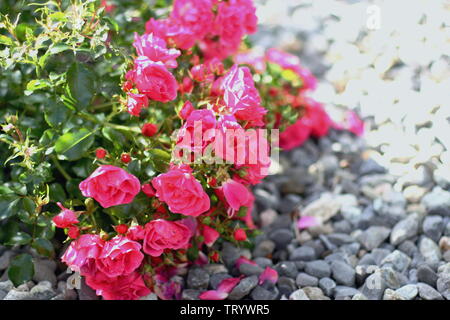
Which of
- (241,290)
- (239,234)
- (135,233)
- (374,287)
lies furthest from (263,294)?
(135,233)

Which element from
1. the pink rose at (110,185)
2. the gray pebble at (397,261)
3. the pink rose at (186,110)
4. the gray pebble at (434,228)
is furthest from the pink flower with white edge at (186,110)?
the gray pebble at (434,228)

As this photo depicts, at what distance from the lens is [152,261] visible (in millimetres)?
1574

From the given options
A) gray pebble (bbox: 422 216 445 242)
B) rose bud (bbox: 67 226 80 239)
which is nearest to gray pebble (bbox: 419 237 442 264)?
gray pebble (bbox: 422 216 445 242)

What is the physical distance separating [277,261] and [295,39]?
4.64ft

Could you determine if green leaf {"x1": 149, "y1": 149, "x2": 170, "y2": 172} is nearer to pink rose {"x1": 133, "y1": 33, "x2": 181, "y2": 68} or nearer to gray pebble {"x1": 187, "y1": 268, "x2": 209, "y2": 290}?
pink rose {"x1": 133, "y1": 33, "x2": 181, "y2": 68}

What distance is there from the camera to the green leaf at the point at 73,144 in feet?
4.84

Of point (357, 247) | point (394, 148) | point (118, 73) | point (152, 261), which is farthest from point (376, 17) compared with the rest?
point (152, 261)

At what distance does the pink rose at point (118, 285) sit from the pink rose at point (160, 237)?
3.8 inches

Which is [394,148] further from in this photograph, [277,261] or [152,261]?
[152,261]

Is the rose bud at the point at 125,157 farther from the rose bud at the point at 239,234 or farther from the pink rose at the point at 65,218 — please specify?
the rose bud at the point at 239,234

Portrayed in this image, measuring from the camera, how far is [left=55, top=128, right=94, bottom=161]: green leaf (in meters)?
1.48

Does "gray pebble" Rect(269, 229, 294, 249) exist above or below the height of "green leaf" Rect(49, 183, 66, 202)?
below

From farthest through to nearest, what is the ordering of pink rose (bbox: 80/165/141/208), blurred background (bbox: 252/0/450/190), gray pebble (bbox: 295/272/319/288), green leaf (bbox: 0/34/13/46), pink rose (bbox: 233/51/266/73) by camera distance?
pink rose (bbox: 233/51/266/73) < blurred background (bbox: 252/0/450/190) < gray pebble (bbox: 295/272/319/288) < green leaf (bbox: 0/34/13/46) < pink rose (bbox: 80/165/141/208)

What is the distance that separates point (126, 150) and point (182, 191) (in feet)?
0.85
